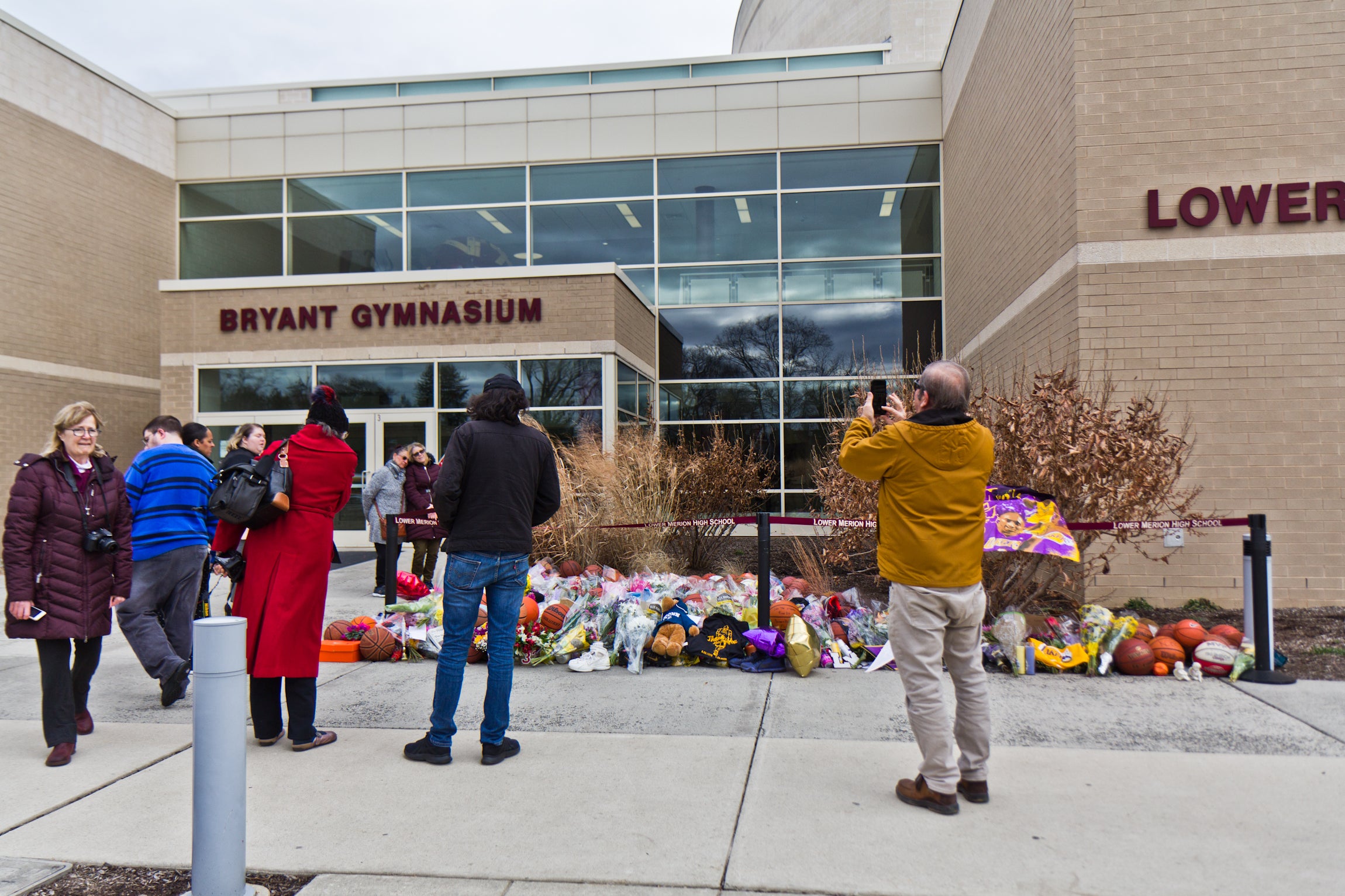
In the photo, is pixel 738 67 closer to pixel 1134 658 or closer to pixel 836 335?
pixel 836 335

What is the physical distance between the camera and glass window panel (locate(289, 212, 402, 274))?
1809 cm

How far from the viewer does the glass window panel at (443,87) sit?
1980 cm

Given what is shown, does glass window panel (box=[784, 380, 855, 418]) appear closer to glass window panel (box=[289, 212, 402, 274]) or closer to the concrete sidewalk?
glass window panel (box=[289, 212, 402, 274])

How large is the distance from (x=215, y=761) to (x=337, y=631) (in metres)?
4.23

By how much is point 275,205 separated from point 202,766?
18.0 metres

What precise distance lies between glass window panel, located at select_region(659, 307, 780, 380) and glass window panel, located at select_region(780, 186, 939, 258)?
158cm

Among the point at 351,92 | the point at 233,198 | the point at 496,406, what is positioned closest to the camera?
the point at 496,406

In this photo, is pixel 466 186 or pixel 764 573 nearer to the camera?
pixel 764 573

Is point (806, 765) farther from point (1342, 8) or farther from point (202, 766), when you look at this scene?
point (1342, 8)

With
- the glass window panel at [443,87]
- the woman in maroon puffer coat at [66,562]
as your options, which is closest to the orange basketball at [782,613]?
the woman in maroon puffer coat at [66,562]

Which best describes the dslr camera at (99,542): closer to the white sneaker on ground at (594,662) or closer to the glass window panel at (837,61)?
the white sneaker on ground at (594,662)

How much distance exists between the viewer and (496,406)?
4.51 metres

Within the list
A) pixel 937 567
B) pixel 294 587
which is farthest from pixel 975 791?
pixel 294 587

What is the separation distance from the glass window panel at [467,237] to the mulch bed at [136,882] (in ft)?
50.7
